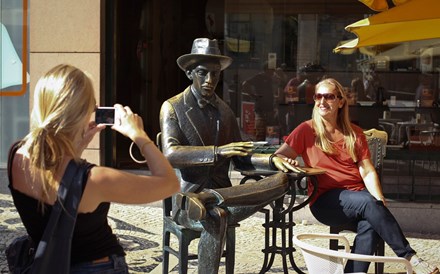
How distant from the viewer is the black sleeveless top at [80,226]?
8.82 ft

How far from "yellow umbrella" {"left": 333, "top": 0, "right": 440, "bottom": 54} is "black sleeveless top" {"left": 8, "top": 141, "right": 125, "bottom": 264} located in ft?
11.6

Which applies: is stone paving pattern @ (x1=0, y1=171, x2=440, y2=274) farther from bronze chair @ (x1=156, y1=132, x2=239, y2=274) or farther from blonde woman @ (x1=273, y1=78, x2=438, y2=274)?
blonde woman @ (x1=273, y1=78, x2=438, y2=274)

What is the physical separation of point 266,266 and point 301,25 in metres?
4.29

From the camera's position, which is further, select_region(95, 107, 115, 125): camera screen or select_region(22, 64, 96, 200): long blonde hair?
select_region(95, 107, 115, 125): camera screen

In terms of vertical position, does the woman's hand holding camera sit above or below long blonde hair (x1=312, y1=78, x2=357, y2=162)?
above

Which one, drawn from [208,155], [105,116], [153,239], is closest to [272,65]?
[153,239]

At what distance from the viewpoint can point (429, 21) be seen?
5.58m

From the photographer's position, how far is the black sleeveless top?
8.82 ft

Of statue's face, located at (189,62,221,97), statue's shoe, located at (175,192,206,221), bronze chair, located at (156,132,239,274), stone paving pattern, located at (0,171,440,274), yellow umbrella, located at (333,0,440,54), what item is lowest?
stone paving pattern, located at (0,171,440,274)

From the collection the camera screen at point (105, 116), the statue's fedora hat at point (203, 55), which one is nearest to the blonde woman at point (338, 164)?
the statue's fedora hat at point (203, 55)

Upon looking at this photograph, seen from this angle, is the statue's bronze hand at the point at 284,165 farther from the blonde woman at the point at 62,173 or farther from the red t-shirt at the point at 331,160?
the blonde woman at the point at 62,173

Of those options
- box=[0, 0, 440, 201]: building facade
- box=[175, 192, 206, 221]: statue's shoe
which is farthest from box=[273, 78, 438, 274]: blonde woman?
box=[0, 0, 440, 201]: building facade

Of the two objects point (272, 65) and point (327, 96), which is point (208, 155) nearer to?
point (327, 96)

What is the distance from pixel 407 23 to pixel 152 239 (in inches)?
120
